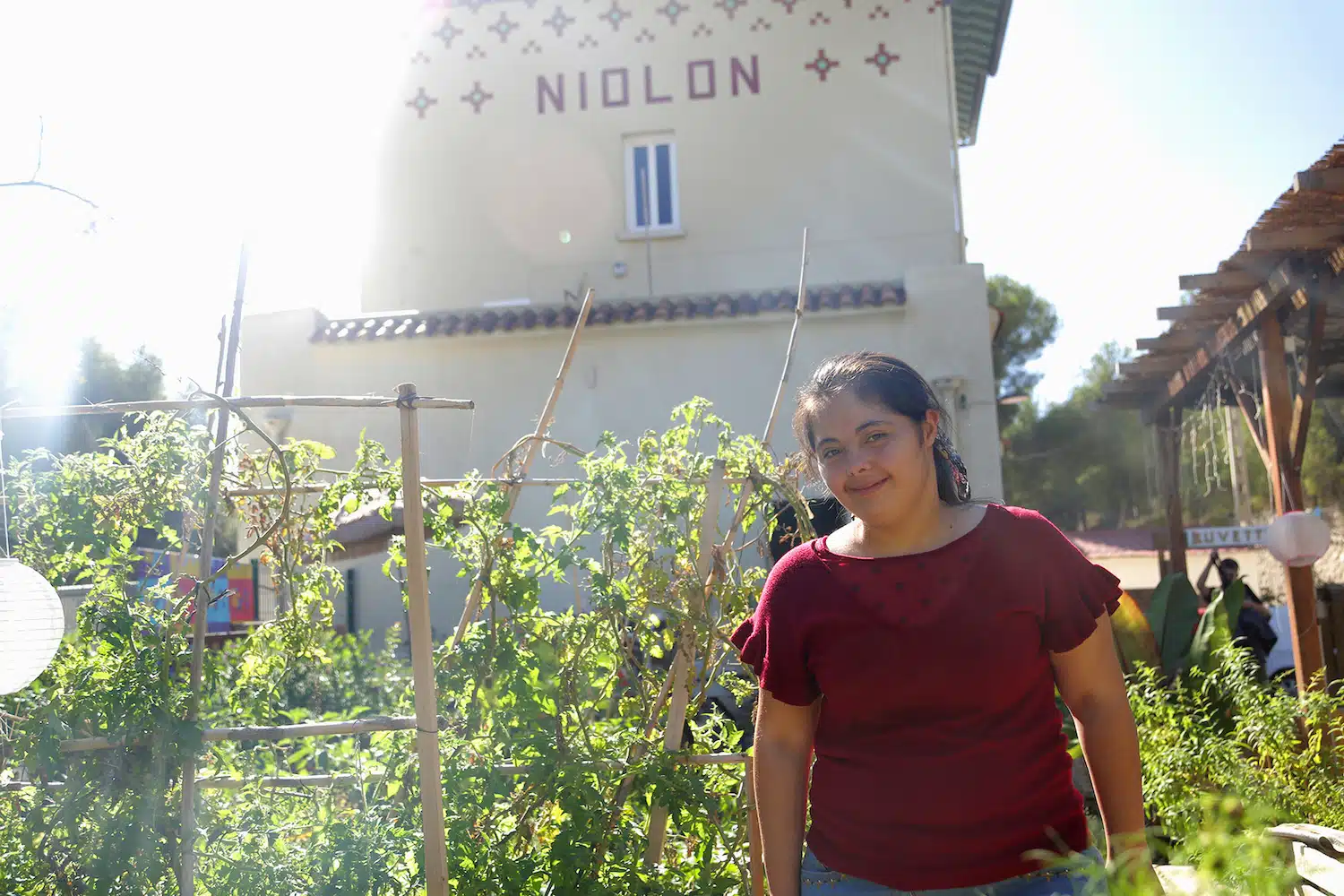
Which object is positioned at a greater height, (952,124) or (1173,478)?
(952,124)

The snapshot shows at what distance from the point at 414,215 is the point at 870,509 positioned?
10569 mm

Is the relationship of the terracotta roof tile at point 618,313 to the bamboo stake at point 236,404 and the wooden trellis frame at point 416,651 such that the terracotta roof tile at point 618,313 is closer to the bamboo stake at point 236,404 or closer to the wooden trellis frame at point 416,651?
the wooden trellis frame at point 416,651

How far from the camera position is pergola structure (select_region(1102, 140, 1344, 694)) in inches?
203

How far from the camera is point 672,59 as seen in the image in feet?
37.3

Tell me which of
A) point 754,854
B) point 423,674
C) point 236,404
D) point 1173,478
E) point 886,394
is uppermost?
point 1173,478

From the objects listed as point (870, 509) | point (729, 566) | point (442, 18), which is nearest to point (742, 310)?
point (442, 18)

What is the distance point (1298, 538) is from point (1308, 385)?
0.83 meters

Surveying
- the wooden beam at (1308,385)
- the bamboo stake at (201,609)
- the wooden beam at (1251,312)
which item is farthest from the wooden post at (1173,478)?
the bamboo stake at (201,609)

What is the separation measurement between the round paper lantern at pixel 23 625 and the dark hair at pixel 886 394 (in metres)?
1.74

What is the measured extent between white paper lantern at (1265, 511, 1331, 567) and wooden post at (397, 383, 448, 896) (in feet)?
16.3

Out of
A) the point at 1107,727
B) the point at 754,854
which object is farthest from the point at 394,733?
the point at 1107,727

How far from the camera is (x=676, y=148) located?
11289mm

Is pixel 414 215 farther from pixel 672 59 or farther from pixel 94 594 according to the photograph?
pixel 94 594

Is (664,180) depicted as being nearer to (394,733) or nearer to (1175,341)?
(1175,341)
